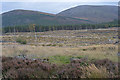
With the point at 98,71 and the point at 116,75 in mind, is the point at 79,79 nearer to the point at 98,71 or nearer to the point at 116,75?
the point at 98,71

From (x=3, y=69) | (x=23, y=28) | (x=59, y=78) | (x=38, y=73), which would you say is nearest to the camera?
(x=59, y=78)

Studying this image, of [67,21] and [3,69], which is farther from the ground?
[67,21]

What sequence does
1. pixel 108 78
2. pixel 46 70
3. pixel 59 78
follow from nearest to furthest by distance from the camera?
pixel 108 78 < pixel 59 78 < pixel 46 70

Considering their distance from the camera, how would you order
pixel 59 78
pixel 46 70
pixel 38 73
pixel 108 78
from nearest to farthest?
pixel 108 78 → pixel 59 78 → pixel 38 73 → pixel 46 70

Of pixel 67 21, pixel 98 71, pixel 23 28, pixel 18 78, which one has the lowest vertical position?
pixel 18 78

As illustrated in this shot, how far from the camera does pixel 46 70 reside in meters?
6.30

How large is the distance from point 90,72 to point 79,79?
55 cm

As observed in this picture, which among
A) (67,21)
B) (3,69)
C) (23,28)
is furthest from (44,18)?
(3,69)

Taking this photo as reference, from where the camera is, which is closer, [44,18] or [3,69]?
[3,69]

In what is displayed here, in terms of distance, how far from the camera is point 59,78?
17.5 feet

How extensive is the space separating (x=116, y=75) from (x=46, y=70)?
291 centimetres

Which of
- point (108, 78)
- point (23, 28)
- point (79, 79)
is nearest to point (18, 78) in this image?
point (79, 79)

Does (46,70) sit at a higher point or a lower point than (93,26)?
lower

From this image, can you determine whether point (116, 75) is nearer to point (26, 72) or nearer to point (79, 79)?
point (79, 79)
